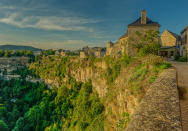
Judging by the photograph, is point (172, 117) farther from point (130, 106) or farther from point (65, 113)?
point (65, 113)

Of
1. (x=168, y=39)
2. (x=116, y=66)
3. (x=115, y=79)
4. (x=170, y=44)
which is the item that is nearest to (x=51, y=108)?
(x=115, y=79)

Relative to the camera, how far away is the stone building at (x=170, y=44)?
20781mm

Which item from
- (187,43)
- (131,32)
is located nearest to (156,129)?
(131,32)

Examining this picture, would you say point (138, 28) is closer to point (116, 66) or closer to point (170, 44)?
point (116, 66)

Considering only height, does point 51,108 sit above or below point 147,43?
below

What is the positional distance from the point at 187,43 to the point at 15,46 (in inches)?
6034

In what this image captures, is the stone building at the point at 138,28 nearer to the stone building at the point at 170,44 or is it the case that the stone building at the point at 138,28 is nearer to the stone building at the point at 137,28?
the stone building at the point at 137,28

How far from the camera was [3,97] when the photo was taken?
41000 millimetres

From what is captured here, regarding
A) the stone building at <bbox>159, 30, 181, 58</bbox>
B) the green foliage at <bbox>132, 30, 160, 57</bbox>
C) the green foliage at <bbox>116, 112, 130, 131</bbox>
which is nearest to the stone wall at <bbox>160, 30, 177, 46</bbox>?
the stone building at <bbox>159, 30, 181, 58</bbox>

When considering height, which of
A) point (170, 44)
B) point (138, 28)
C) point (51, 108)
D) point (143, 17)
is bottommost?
point (51, 108)

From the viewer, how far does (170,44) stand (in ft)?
85.1

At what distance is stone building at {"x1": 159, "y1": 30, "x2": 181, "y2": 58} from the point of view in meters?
20.8

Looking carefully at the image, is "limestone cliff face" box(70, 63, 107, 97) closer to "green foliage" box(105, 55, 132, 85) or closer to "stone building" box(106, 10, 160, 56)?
"green foliage" box(105, 55, 132, 85)

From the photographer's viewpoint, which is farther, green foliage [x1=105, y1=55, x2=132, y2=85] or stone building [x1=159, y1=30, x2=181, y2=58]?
stone building [x1=159, y1=30, x2=181, y2=58]
